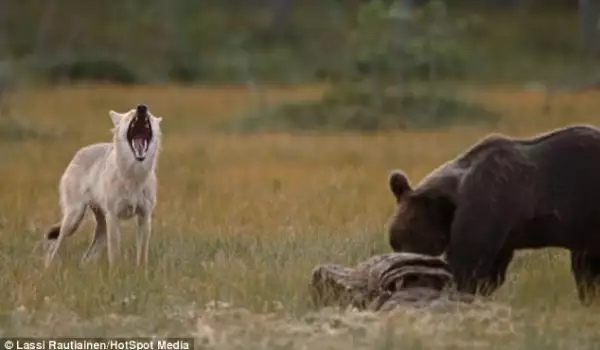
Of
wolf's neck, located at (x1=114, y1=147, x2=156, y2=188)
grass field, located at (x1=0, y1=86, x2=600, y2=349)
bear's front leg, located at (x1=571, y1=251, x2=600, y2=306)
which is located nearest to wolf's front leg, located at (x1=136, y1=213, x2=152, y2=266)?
grass field, located at (x1=0, y1=86, x2=600, y2=349)

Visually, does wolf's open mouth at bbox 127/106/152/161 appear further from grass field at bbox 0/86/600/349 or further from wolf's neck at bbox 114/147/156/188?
grass field at bbox 0/86/600/349

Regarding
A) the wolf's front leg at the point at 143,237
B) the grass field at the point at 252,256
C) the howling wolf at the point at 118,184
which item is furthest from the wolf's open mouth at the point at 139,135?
the grass field at the point at 252,256

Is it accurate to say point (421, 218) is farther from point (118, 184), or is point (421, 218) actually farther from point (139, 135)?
point (118, 184)

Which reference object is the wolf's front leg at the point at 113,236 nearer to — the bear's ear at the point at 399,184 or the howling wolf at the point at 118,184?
the howling wolf at the point at 118,184

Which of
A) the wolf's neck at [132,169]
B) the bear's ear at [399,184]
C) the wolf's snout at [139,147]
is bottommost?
the bear's ear at [399,184]

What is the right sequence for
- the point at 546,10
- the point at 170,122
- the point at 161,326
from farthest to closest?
1. the point at 546,10
2. the point at 170,122
3. the point at 161,326

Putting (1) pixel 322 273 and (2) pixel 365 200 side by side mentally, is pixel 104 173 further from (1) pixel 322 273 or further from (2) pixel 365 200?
(2) pixel 365 200

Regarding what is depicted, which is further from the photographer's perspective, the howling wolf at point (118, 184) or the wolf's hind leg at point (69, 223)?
the wolf's hind leg at point (69, 223)

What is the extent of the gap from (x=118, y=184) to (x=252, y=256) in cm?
100

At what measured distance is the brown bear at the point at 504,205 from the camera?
22.9 feet

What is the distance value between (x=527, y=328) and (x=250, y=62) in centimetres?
2638

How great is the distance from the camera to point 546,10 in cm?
4138

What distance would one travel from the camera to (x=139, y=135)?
8156 millimetres

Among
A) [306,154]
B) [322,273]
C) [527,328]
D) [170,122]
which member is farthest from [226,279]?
[170,122]
